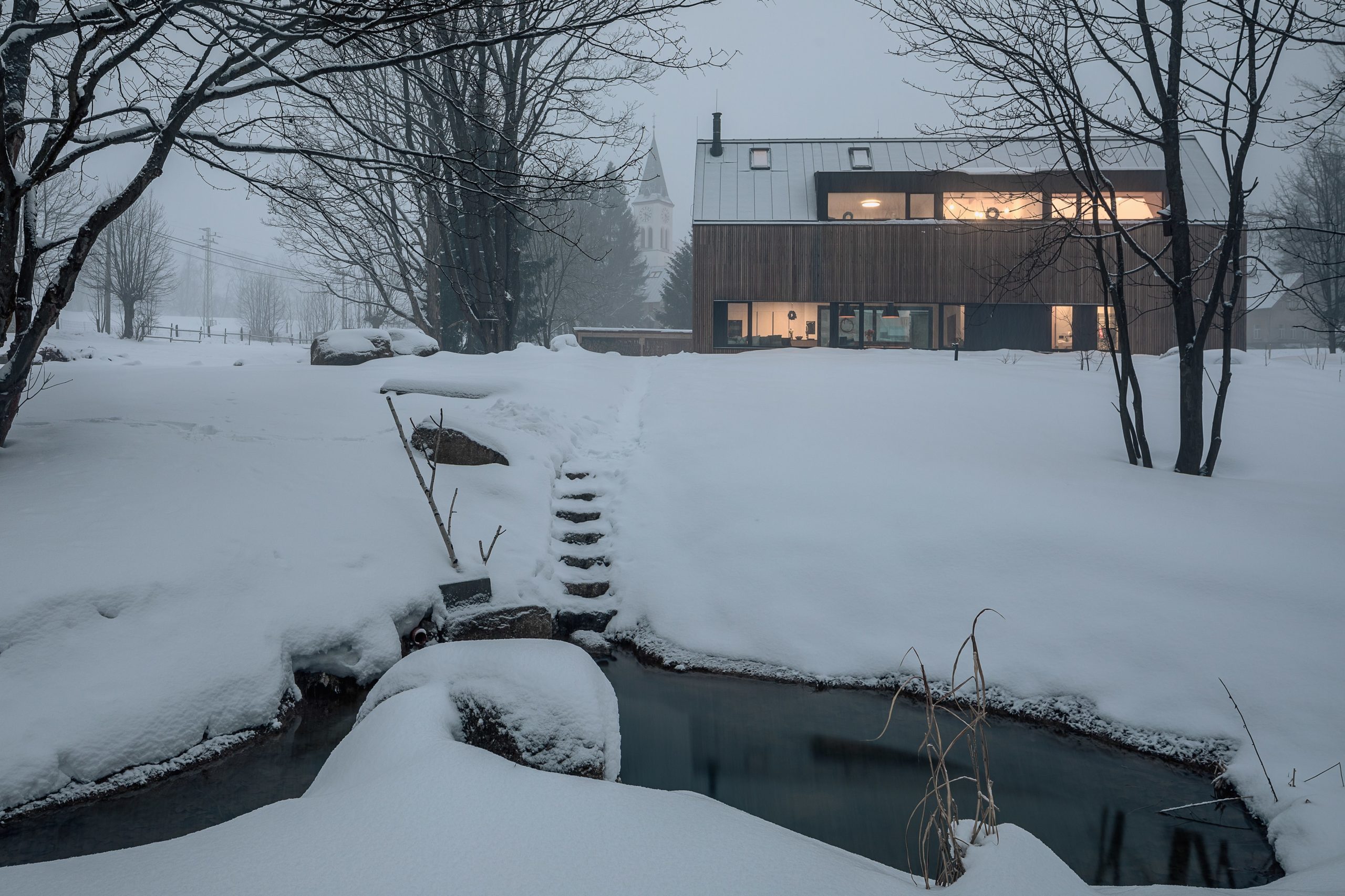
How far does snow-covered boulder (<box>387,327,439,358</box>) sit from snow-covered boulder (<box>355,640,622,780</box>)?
939 centimetres

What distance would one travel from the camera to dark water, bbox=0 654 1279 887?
335 centimetres

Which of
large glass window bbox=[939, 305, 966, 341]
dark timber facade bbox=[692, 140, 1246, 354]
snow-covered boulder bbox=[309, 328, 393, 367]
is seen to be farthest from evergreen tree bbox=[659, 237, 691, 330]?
snow-covered boulder bbox=[309, 328, 393, 367]

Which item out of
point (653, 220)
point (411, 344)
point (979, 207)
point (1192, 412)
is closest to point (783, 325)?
point (979, 207)

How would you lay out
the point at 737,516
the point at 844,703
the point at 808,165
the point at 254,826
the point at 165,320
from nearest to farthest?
1. the point at 254,826
2. the point at 844,703
3. the point at 737,516
4. the point at 808,165
5. the point at 165,320

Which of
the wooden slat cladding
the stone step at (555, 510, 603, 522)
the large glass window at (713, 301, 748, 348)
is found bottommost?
the stone step at (555, 510, 603, 522)

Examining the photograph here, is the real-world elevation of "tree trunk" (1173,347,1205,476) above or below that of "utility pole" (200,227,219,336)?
below

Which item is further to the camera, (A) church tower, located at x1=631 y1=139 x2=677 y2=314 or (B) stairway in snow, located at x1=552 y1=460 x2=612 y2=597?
(A) church tower, located at x1=631 y1=139 x2=677 y2=314

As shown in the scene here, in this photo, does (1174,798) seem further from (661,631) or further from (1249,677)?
(661,631)

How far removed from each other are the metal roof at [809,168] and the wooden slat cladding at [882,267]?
0.67 meters

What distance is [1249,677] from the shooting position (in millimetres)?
4363

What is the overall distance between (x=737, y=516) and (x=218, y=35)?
16.4ft

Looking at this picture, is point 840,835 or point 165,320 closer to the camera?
point 840,835

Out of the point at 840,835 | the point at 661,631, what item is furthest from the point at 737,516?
the point at 840,835

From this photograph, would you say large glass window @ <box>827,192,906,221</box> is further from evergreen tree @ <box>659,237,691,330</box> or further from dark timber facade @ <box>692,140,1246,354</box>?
evergreen tree @ <box>659,237,691,330</box>
